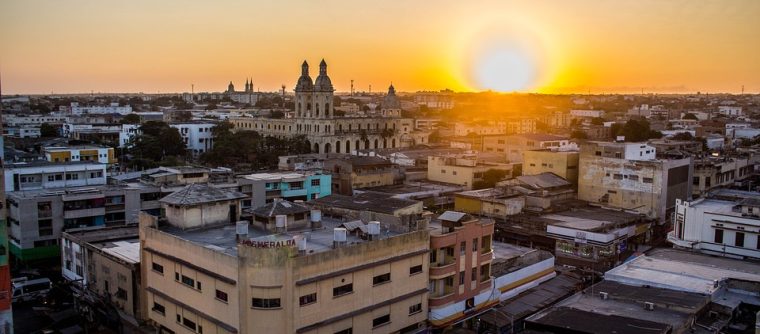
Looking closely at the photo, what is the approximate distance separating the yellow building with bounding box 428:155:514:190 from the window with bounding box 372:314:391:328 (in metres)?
28.7

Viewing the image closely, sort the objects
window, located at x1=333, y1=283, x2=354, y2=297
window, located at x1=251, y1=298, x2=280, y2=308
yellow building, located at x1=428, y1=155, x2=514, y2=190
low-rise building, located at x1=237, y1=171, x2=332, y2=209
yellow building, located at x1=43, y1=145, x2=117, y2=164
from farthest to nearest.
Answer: yellow building, located at x1=428, y1=155, x2=514, y2=190 < yellow building, located at x1=43, y1=145, x2=117, y2=164 < low-rise building, located at x1=237, y1=171, x2=332, y2=209 < window, located at x1=333, y1=283, x2=354, y2=297 < window, located at x1=251, y1=298, x2=280, y2=308

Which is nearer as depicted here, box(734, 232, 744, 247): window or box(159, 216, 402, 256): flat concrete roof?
box(159, 216, 402, 256): flat concrete roof

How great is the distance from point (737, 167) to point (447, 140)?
3963 centimetres

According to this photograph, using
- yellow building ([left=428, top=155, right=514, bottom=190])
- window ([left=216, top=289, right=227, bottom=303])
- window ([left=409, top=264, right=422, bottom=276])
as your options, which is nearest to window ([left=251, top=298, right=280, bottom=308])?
window ([left=216, top=289, right=227, bottom=303])

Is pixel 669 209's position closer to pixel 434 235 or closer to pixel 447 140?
pixel 434 235

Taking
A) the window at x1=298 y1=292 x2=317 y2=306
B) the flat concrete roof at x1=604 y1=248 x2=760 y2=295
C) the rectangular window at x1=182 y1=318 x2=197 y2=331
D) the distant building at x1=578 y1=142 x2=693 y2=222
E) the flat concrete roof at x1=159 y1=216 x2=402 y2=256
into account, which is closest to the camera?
the window at x1=298 y1=292 x2=317 y2=306

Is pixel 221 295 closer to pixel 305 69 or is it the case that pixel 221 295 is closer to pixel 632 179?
pixel 632 179

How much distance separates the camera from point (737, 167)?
164 ft

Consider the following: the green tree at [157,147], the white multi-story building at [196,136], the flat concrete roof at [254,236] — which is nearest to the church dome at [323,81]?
the white multi-story building at [196,136]

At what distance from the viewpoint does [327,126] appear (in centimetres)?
8231

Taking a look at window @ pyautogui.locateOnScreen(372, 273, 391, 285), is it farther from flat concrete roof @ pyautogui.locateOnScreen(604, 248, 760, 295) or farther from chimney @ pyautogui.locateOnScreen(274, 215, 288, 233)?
flat concrete roof @ pyautogui.locateOnScreen(604, 248, 760, 295)

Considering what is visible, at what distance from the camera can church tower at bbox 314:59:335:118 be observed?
275 ft

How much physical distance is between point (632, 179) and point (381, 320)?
2661cm

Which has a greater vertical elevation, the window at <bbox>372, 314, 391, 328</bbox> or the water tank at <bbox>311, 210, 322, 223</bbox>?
the water tank at <bbox>311, 210, 322, 223</bbox>
